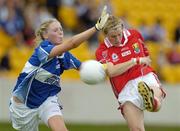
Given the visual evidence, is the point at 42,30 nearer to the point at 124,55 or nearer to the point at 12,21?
the point at 124,55

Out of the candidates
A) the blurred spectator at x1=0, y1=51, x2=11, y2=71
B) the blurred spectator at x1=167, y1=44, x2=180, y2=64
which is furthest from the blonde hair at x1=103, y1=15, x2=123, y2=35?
the blurred spectator at x1=167, y1=44, x2=180, y2=64

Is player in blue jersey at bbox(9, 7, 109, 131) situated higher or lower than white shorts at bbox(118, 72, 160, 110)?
higher

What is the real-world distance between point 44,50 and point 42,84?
56 cm

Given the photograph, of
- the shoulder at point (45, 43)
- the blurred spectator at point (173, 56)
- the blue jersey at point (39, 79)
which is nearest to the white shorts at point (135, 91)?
the blue jersey at point (39, 79)

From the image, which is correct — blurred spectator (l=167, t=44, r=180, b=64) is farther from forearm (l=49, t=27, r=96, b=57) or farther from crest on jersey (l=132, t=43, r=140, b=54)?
forearm (l=49, t=27, r=96, b=57)

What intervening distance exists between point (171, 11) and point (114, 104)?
201 inches

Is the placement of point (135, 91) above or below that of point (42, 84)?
below

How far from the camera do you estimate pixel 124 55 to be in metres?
11.9

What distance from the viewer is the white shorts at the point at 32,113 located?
1137 cm

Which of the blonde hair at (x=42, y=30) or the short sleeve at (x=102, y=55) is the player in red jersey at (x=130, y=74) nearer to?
the short sleeve at (x=102, y=55)

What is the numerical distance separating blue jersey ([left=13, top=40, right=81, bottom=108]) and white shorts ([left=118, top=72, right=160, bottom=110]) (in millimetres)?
903

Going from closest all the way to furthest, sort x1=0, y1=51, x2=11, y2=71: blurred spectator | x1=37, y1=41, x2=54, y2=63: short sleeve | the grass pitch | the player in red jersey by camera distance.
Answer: x1=37, y1=41, x2=54, y2=63: short sleeve, the player in red jersey, the grass pitch, x1=0, y1=51, x2=11, y2=71: blurred spectator

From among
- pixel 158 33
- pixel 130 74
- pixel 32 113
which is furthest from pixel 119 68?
pixel 158 33

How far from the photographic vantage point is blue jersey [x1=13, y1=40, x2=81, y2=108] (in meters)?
11.4
